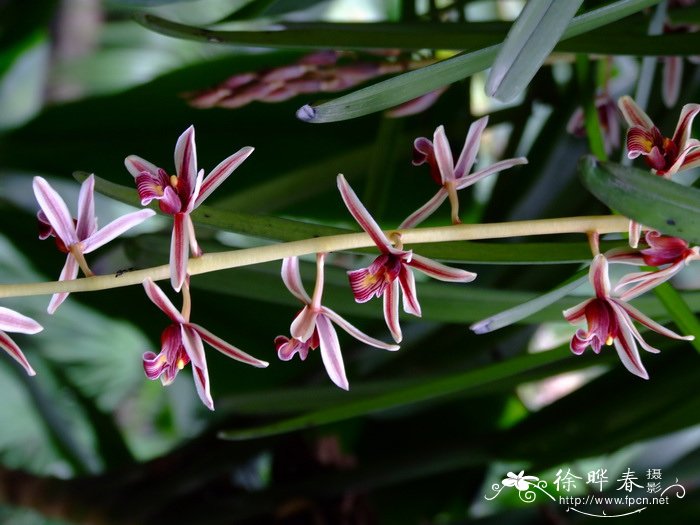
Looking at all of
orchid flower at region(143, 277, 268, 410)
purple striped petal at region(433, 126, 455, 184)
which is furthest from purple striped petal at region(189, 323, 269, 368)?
purple striped petal at region(433, 126, 455, 184)

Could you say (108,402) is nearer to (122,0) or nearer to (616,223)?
(122,0)

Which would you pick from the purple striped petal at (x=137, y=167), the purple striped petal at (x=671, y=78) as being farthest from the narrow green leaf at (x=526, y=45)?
the purple striped petal at (x=671, y=78)

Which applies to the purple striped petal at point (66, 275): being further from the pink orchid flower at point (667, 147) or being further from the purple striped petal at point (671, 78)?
the purple striped petal at point (671, 78)

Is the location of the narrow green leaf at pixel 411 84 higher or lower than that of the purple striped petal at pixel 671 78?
higher

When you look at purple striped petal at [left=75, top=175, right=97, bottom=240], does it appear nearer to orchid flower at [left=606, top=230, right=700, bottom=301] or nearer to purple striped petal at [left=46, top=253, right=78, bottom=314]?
purple striped petal at [left=46, top=253, right=78, bottom=314]

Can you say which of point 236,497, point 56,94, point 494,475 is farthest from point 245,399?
point 56,94

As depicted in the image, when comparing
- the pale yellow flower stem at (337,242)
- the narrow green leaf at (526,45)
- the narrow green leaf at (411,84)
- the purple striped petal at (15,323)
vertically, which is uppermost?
the narrow green leaf at (526,45)
